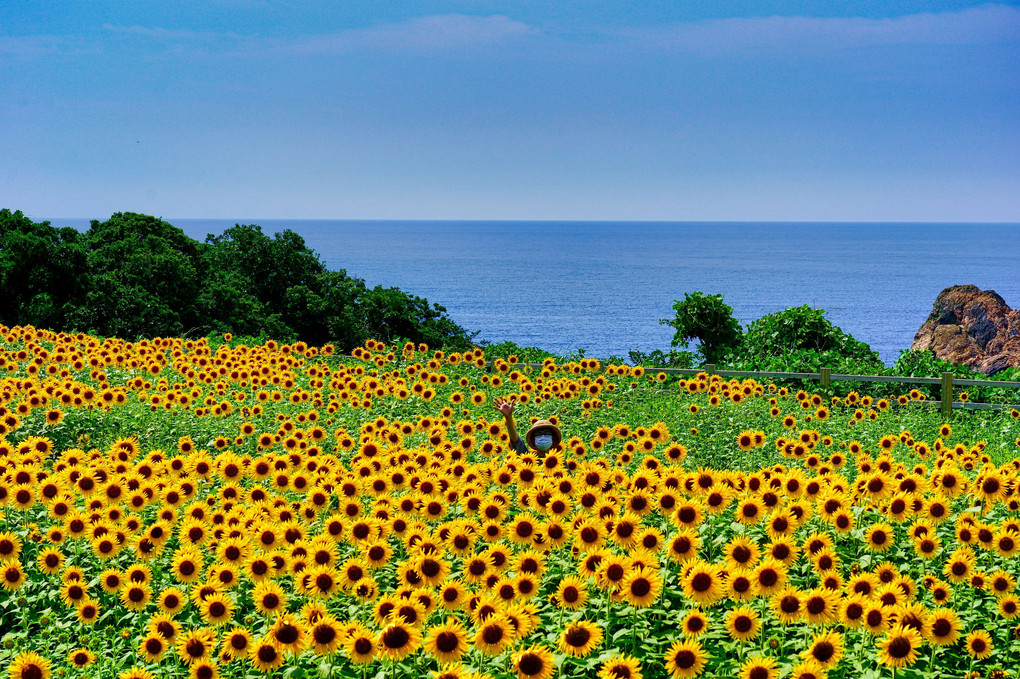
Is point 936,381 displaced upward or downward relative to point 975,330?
downward

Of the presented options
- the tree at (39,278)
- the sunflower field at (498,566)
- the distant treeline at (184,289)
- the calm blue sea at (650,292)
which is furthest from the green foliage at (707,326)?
the calm blue sea at (650,292)

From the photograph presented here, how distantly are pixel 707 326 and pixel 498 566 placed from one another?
19705mm

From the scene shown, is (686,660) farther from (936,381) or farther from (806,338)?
(806,338)

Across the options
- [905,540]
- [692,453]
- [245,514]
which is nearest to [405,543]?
[245,514]

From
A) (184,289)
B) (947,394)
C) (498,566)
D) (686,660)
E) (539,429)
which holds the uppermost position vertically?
(184,289)

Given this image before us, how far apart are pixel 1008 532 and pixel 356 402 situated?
819 cm

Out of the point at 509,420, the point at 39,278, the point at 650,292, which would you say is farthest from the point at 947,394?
the point at 650,292

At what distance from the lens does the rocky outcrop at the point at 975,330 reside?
2653 centimetres

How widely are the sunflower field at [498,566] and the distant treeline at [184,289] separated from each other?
1706 centimetres

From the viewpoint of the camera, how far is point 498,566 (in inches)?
205

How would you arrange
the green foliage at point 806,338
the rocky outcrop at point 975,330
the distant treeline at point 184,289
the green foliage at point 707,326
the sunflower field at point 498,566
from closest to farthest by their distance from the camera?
the sunflower field at point 498,566, the green foliage at point 806,338, the green foliage at point 707,326, the rocky outcrop at point 975,330, the distant treeline at point 184,289

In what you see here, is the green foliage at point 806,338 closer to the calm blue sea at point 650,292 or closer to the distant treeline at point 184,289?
the distant treeline at point 184,289

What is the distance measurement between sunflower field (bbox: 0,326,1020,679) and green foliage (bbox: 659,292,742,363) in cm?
1495

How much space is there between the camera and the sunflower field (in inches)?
179
